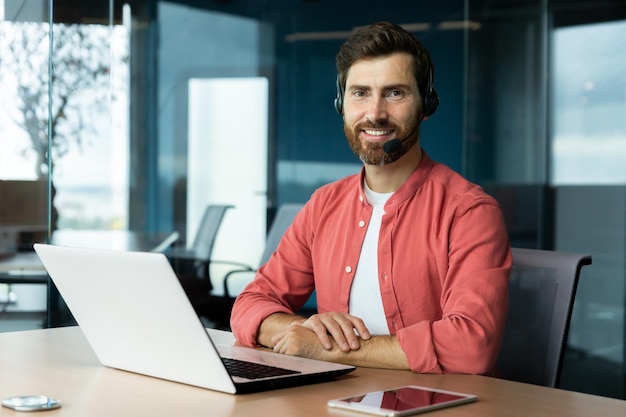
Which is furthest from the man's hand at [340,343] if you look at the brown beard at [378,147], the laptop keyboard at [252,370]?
the brown beard at [378,147]

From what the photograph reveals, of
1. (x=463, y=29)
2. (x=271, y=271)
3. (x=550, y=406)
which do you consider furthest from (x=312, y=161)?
(x=550, y=406)

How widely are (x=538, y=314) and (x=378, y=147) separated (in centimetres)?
50

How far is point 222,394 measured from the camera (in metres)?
1.39

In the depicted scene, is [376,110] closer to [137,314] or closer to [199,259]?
[137,314]

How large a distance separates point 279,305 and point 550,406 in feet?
2.64

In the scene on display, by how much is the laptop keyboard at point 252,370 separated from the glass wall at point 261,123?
2561 mm

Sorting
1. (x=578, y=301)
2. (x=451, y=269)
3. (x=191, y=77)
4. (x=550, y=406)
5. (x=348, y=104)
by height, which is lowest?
(x=578, y=301)

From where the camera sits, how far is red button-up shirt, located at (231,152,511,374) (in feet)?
5.69

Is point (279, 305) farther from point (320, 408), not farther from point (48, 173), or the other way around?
point (48, 173)

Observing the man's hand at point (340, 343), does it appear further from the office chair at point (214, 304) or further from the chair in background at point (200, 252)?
the chair in background at point (200, 252)

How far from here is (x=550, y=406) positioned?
1.37 m

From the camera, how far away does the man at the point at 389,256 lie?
173 cm

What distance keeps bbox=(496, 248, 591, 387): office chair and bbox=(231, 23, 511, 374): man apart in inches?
3.4

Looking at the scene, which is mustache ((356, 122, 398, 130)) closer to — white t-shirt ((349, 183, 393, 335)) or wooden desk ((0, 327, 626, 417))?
white t-shirt ((349, 183, 393, 335))
